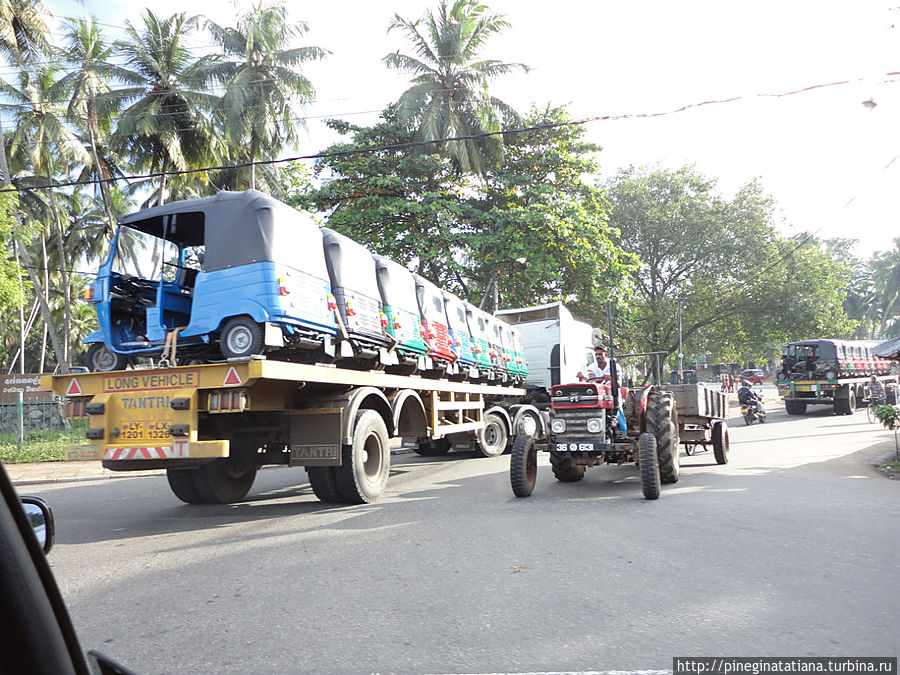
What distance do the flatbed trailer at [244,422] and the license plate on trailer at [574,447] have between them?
524 mm

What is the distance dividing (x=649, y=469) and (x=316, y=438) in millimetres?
3921

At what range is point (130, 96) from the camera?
22578 mm

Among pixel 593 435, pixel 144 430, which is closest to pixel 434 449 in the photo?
pixel 593 435

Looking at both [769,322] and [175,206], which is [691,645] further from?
[769,322]

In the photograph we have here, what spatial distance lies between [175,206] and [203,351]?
5.79 feet

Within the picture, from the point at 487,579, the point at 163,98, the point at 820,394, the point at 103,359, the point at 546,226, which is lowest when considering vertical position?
the point at 487,579

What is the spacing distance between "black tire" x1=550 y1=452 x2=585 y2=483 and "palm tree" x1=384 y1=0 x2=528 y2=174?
15.2 meters

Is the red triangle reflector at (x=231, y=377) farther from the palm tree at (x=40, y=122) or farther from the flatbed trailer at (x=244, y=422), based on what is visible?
the palm tree at (x=40, y=122)

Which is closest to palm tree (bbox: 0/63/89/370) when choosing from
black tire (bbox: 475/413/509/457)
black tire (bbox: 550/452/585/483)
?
black tire (bbox: 475/413/509/457)

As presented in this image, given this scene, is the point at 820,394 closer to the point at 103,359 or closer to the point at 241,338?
the point at 241,338

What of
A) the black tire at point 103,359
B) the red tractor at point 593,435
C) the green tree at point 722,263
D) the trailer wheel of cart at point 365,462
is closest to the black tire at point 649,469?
the red tractor at point 593,435

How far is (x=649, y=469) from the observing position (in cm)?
741

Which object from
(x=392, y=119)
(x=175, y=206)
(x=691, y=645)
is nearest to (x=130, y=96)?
(x=392, y=119)

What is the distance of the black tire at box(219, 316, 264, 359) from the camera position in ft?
20.9
